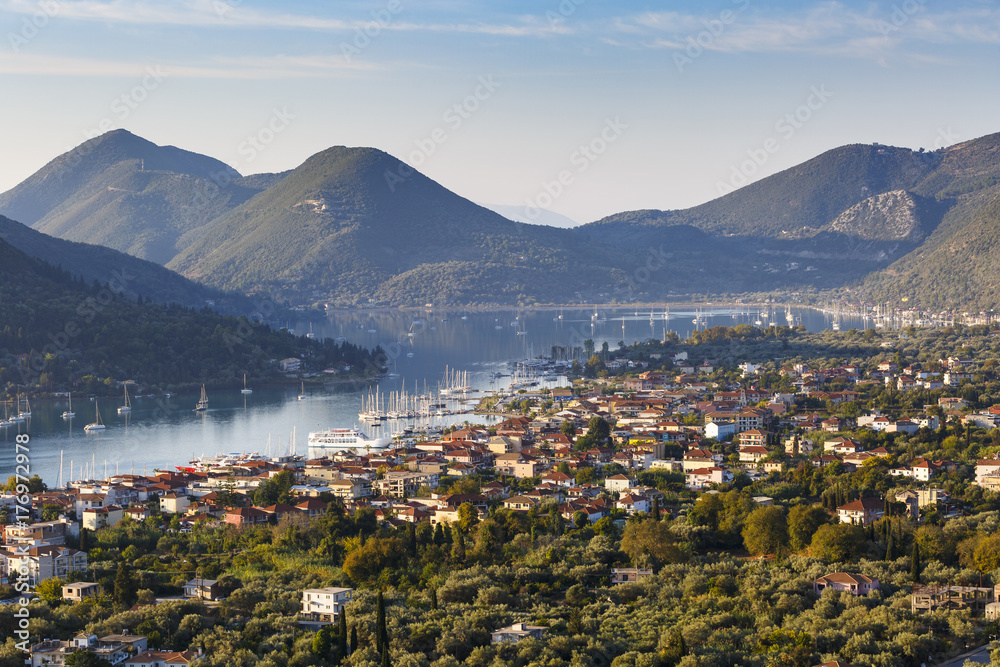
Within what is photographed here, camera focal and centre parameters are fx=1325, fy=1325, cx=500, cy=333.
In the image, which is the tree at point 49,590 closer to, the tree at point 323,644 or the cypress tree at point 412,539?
the tree at point 323,644

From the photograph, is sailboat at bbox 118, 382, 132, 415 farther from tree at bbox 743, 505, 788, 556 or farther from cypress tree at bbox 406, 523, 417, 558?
tree at bbox 743, 505, 788, 556

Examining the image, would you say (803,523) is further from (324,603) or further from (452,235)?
(452,235)

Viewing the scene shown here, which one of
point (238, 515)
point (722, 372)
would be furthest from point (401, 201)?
point (238, 515)

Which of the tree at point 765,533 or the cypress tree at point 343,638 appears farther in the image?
the tree at point 765,533

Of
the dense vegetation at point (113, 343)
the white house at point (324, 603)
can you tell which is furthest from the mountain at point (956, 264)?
the white house at point (324, 603)

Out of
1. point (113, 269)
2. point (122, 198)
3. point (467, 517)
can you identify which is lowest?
point (467, 517)

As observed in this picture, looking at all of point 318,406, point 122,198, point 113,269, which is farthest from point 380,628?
point 122,198

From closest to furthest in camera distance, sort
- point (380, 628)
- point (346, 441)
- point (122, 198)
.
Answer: point (380, 628) < point (346, 441) < point (122, 198)
